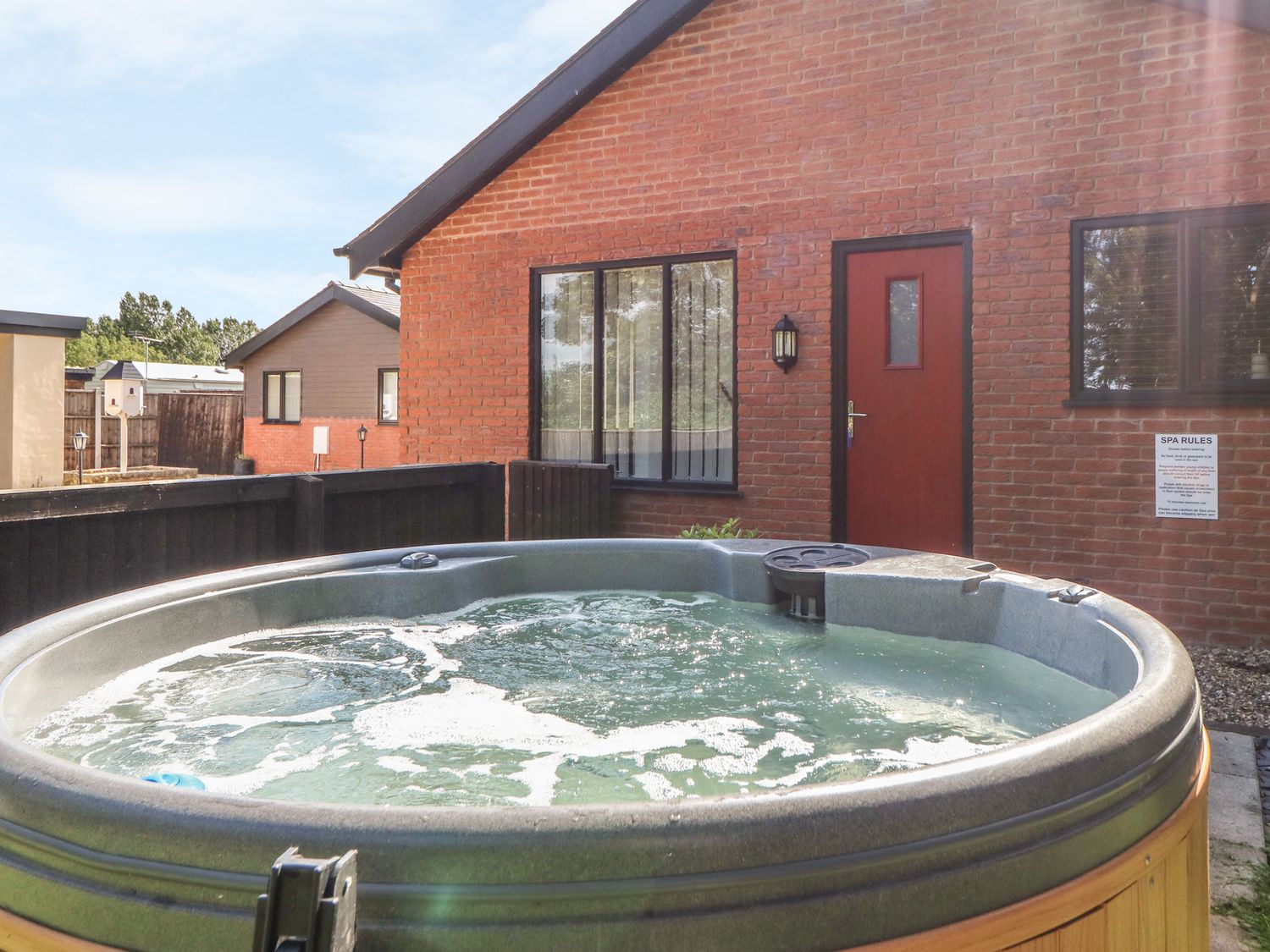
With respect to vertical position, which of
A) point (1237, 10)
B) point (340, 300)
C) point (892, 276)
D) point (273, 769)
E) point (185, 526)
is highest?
point (340, 300)

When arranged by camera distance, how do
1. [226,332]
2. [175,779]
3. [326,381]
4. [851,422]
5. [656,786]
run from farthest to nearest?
[226,332]
[326,381]
[851,422]
[656,786]
[175,779]

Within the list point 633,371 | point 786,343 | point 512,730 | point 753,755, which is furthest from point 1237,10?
point 512,730

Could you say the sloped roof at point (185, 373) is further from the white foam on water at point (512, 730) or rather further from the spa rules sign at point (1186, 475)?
the white foam on water at point (512, 730)

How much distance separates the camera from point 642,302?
6324 millimetres

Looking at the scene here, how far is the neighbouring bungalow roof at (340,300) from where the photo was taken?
1627 centimetres

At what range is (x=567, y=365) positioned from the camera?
6.64m

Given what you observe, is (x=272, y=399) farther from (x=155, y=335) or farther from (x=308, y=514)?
(x=155, y=335)

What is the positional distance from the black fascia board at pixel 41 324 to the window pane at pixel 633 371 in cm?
810

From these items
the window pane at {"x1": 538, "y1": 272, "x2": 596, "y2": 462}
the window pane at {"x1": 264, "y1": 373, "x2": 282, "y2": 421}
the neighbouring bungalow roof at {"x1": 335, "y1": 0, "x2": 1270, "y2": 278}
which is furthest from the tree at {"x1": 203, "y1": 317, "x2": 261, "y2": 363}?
the window pane at {"x1": 538, "y1": 272, "x2": 596, "y2": 462}

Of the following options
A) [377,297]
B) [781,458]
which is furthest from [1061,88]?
[377,297]

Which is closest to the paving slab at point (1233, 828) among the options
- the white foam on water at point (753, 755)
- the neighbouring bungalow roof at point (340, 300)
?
the white foam on water at point (753, 755)

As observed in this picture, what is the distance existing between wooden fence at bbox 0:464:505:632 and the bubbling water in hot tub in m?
1.10

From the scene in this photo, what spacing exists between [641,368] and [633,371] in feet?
0.20

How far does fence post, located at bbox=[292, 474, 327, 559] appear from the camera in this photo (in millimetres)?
4543
